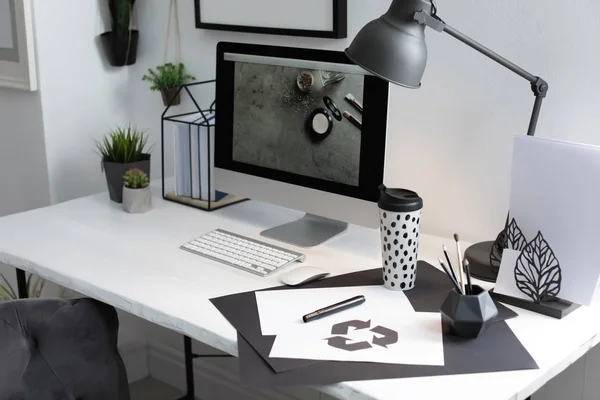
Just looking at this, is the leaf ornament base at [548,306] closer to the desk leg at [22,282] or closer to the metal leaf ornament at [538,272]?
the metal leaf ornament at [538,272]

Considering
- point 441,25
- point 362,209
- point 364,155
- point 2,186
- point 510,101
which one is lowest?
point 2,186

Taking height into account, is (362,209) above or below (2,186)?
above

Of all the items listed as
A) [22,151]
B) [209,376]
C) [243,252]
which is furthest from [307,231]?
[22,151]

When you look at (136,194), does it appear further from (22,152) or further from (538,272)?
(538,272)

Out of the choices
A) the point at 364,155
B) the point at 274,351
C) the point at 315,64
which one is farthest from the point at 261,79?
the point at 274,351

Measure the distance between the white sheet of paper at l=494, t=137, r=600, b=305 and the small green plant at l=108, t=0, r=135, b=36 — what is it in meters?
1.32

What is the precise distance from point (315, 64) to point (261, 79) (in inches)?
6.4

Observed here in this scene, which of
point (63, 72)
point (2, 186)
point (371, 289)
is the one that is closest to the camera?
point (371, 289)

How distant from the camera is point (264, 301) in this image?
4.53 feet

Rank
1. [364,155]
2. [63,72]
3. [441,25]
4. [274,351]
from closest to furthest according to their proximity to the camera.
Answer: [274,351]
[441,25]
[364,155]
[63,72]

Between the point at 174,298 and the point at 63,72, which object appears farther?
the point at 63,72

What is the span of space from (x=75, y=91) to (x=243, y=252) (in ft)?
3.05

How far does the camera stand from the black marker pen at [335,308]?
4.25 ft

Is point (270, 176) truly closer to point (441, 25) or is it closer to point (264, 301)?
point (264, 301)
